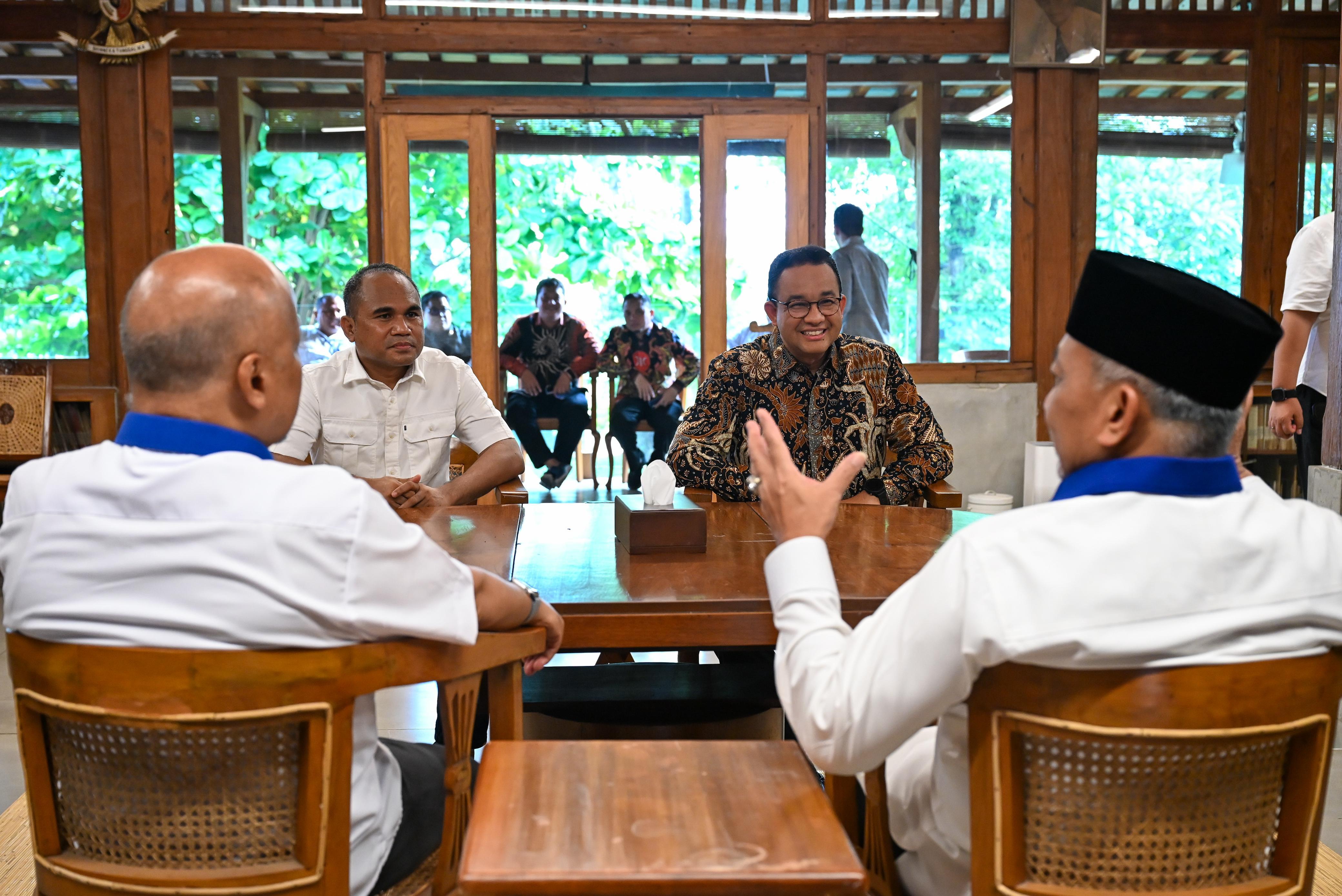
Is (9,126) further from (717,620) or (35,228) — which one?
(717,620)

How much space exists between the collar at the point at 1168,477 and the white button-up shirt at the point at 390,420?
2.34 m

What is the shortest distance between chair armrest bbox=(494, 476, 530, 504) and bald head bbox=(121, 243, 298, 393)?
1805mm

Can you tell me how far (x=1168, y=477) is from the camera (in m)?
1.09

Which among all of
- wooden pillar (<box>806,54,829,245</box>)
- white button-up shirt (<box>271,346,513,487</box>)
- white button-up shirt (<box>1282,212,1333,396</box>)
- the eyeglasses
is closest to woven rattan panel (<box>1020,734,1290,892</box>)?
the eyeglasses

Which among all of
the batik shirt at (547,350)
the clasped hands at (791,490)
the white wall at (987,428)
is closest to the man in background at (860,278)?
the white wall at (987,428)

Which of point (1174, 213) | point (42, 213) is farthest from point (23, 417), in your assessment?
point (1174, 213)

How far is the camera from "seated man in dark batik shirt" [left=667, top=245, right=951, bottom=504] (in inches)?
119

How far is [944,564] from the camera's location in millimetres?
1049

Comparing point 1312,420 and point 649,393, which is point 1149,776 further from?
point 649,393

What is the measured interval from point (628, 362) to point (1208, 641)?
622cm

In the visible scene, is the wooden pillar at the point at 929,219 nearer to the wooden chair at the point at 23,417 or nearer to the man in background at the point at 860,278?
the man in background at the point at 860,278

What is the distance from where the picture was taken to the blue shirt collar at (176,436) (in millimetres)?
1201

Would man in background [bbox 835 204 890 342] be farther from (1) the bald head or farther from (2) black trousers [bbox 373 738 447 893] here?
(1) the bald head

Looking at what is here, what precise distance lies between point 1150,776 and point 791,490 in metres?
0.52
